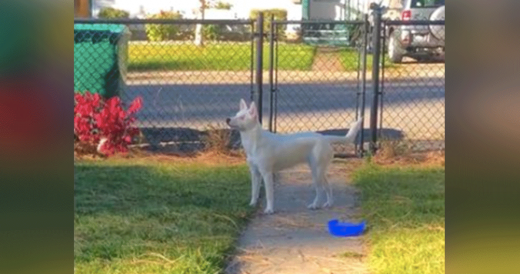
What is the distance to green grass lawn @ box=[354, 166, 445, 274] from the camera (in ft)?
18.4

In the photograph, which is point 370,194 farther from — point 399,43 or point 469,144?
point 399,43

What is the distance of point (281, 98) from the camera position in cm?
1518

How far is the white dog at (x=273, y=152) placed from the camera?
7.22 m

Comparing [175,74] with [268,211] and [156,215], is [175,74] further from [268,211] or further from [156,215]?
[156,215]

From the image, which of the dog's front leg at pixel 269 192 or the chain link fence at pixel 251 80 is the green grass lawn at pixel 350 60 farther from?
the dog's front leg at pixel 269 192

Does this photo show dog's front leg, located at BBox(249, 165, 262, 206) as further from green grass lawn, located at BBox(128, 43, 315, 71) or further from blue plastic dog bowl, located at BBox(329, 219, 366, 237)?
green grass lawn, located at BBox(128, 43, 315, 71)

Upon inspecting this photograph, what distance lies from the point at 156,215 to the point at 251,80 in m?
3.80

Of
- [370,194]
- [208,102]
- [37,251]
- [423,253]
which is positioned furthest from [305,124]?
[37,251]

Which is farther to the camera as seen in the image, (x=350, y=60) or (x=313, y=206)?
(x=350, y=60)

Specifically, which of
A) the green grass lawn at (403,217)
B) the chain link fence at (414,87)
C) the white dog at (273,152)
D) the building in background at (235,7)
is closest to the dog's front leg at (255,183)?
the white dog at (273,152)

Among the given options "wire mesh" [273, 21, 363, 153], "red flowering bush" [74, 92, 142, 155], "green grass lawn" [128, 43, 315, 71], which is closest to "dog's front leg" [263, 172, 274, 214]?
"red flowering bush" [74, 92, 142, 155]

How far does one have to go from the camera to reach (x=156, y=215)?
6.77m

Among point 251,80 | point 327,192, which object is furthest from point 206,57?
point 327,192

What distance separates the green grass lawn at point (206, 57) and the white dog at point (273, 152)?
10.1 metres
